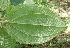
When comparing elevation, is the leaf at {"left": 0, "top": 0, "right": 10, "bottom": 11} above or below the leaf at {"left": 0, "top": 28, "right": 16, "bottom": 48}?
above

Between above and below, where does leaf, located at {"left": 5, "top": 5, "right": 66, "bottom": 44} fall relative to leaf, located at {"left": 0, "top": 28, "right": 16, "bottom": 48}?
above

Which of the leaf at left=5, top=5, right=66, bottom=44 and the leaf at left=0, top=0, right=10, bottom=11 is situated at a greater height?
the leaf at left=0, top=0, right=10, bottom=11

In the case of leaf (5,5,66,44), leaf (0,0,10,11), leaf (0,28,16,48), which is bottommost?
leaf (0,28,16,48)

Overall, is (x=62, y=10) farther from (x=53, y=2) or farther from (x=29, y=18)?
(x=29, y=18)

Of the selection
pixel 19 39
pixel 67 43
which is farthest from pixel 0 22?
pixel 67 43

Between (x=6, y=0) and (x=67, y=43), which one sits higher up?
(x=6, y=0)
